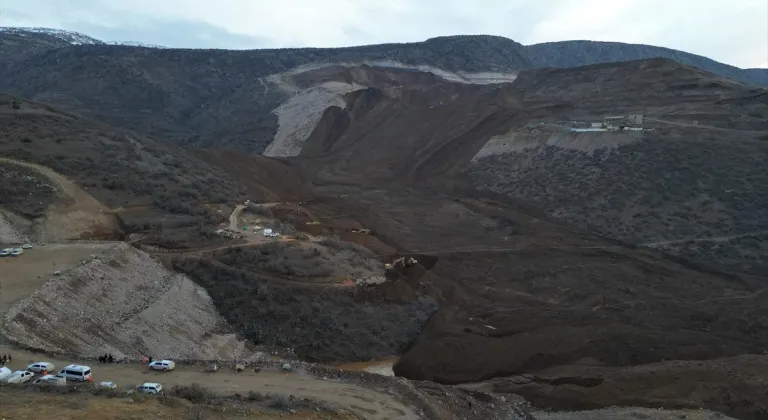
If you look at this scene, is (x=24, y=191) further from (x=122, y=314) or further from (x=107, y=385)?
(x=107, y=385)

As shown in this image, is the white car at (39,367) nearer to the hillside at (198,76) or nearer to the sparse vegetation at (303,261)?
the sparse vegetation at (303,261)

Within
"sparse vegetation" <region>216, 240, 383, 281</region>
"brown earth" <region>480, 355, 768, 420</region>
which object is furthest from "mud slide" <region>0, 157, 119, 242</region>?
"brown earth" <region>480, 355, 768, 420</region>

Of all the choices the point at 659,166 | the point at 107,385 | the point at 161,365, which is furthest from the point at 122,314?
the point at 659,166

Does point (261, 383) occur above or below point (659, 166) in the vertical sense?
below

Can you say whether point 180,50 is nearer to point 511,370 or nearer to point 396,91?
point 396,91

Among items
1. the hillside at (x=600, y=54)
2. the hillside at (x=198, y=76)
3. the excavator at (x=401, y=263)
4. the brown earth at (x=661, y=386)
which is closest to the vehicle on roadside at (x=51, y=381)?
the brown earth at (x=661, y=386)

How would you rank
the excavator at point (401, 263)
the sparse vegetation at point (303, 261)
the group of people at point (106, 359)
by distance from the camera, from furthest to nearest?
the excavator at point (401, 263)
the sparse vegetation at point (303, 261)
the group of people at point (106, 359)
